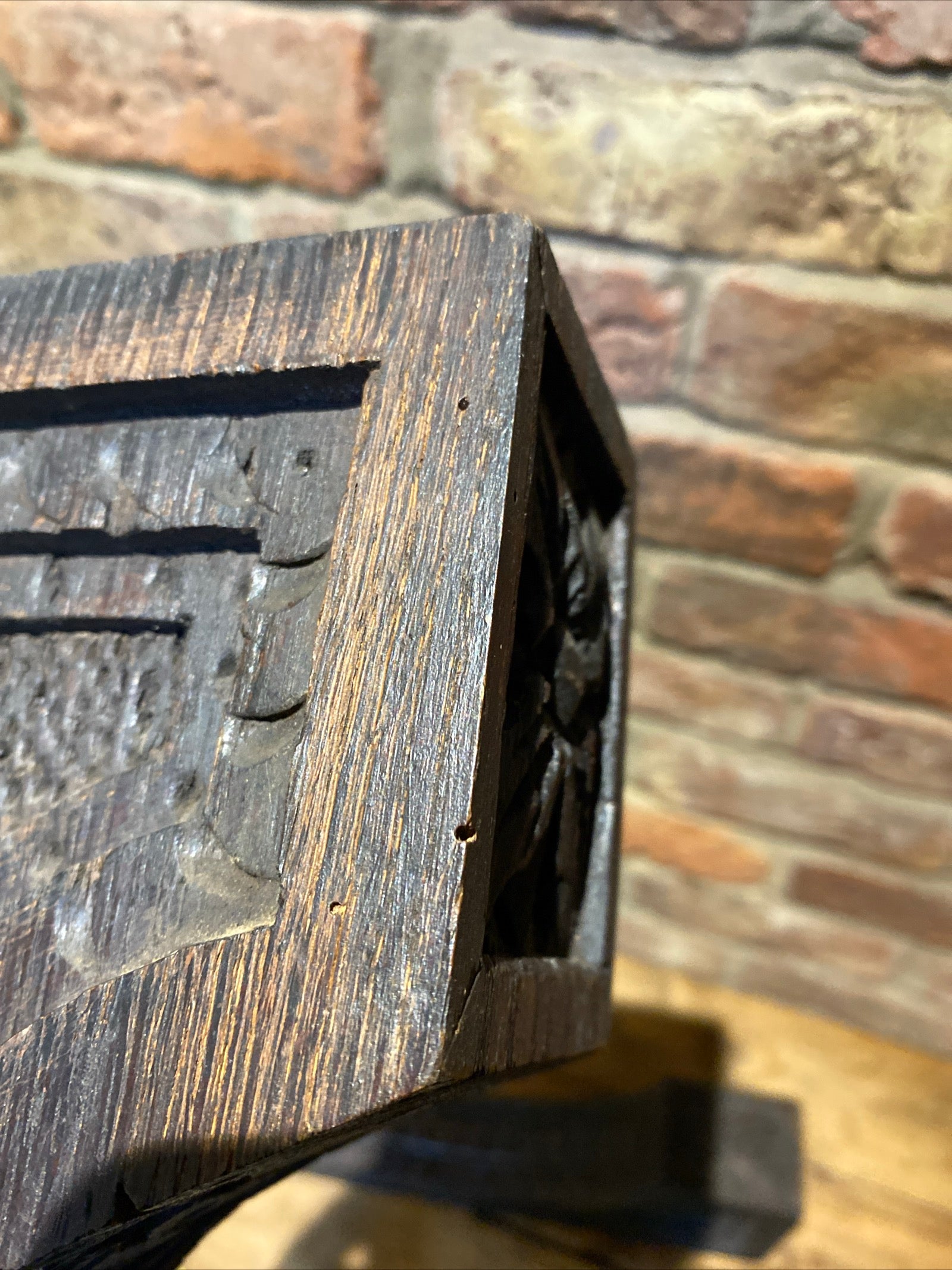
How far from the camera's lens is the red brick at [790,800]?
2.22ft

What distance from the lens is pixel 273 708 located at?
287mm

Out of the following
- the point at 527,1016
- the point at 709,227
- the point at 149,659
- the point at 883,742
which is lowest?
the point at 527,1016

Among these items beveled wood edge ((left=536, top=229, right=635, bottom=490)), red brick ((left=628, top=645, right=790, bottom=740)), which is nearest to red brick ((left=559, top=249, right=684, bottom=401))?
beveled wood edge ((left=536, top=229, right=635, bottom=490))

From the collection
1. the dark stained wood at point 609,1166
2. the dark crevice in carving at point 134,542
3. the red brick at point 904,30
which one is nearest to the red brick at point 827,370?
the red brick at point 904,30

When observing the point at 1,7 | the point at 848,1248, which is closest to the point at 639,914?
the point at 848,1248

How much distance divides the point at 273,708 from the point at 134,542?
10 cm

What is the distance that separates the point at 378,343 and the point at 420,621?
11cm

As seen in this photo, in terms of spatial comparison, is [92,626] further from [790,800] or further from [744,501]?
[790,800]

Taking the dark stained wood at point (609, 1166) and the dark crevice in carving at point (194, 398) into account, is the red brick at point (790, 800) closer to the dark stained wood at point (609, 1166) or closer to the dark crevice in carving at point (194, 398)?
the dark stained wood at point (609, 1166)

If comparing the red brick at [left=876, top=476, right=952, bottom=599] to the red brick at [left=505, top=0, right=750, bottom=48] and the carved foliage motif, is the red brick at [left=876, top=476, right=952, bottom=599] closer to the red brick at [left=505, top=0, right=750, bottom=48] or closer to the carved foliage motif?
the red brick at [left=505, top=0, right=750, bottom=48]

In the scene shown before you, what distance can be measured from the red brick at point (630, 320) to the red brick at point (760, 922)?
0.47 meters

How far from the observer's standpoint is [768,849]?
741 millimetres

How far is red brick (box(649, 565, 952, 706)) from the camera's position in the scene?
604 mm

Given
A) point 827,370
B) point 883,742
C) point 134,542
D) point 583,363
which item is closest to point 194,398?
point 134,542
